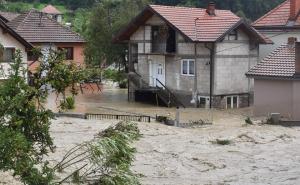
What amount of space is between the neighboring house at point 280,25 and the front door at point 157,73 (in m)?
6.93

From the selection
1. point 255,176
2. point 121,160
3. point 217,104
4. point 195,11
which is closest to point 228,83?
point 217,104

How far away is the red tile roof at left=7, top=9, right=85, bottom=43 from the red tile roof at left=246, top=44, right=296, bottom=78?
17414mm

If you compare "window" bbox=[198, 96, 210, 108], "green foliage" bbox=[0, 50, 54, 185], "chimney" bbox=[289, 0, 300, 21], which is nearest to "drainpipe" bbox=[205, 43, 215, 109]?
"window" bbox=[198, 96, 210, 108]

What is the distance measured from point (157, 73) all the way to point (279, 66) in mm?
10196

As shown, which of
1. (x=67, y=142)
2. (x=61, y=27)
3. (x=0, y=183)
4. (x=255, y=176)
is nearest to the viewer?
(x=0, y=183)

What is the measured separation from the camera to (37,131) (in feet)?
37.3

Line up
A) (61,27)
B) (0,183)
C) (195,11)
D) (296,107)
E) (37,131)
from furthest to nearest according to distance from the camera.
→ (61,27) → (195,11) → (296,107) → (0,183) → (37,131)

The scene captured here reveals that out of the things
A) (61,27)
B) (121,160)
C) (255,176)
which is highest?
(61,27)

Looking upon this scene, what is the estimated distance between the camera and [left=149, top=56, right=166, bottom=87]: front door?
43281mm

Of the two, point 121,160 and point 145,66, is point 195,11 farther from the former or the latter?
point 121,160

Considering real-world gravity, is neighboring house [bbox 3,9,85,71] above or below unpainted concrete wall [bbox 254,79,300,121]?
above

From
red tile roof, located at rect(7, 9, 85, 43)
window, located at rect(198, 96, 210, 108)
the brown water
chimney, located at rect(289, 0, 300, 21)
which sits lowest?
the brown water

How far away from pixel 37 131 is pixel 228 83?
30661 millimetres

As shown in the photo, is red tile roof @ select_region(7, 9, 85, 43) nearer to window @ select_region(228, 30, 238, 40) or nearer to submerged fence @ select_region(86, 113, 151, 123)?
window @ select_region(228, 30, 238, 40)
